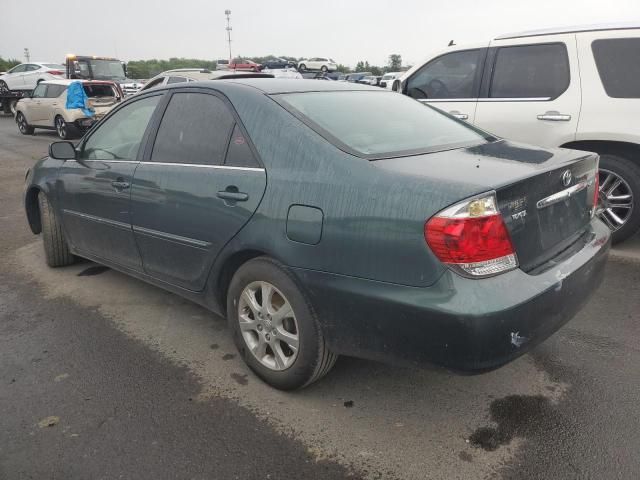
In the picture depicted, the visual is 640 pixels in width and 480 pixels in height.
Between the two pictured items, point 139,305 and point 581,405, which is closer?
point 581,405

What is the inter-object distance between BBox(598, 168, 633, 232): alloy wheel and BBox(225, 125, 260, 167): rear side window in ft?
11.3

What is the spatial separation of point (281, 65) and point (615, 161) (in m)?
37.9

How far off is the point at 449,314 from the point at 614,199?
355 centimetres

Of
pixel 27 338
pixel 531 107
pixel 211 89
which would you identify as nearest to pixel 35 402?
pixel 27 338

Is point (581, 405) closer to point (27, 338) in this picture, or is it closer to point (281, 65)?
point (27, 338)

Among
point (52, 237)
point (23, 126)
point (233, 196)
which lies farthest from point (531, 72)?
point (23, 126)

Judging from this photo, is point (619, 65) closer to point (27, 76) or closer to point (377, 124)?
point (377, 124)

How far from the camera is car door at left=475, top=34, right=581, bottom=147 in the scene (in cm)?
491

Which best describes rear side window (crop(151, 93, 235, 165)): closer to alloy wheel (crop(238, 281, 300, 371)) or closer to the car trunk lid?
alloy wheel (crop(238, 281, 300, 371))

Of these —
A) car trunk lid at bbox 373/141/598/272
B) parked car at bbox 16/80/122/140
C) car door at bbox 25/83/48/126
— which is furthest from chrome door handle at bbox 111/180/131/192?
car door at bbox 25/83/48/126

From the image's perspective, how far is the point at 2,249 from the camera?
17.8ft

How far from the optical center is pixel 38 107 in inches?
622

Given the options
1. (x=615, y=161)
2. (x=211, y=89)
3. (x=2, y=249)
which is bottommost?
(x=2, y=249)

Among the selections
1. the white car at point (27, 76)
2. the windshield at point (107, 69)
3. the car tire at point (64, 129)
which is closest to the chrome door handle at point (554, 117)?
the car tire at point (64, 129)
